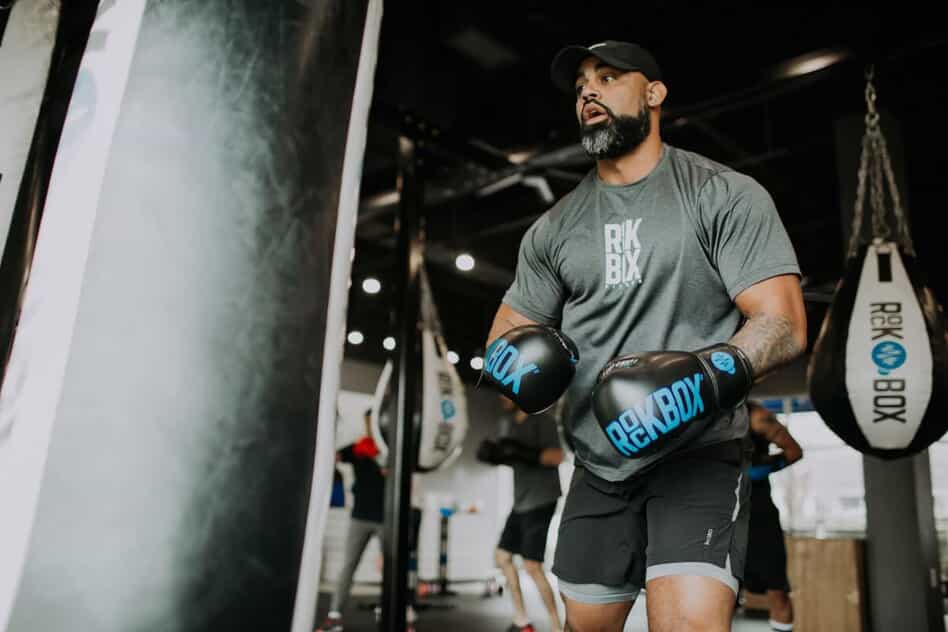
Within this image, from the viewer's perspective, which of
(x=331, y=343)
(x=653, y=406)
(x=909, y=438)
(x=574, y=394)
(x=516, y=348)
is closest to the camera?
(x=331, y=343)

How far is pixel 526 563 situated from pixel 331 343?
4281 millimetres

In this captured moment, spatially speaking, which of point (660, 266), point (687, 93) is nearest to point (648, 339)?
point (660, 266)

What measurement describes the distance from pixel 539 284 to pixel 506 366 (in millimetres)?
401

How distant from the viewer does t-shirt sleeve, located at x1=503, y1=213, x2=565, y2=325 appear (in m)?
1.74

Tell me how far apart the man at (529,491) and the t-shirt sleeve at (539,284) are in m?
2.88

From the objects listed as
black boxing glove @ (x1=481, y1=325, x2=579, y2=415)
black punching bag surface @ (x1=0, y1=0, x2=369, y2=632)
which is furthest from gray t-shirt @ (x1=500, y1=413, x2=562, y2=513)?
black punching bag surface @ (x1=0, y1=0, x2=369, y2=632)

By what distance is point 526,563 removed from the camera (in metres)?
4.67

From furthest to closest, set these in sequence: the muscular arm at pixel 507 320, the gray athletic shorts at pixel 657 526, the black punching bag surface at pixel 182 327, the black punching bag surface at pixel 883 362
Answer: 1. the black punching bag surface at pixel 883 362
2. the muscular arm at pixel 507 320
3. the gray athletic shorts at pixel 657 526
4. the black punching bag surface at pixel 182 327

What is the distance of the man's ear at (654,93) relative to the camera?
5.51 feet

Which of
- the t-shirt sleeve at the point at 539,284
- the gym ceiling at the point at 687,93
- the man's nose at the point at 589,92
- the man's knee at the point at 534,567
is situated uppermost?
the gym ceiling at the point at 687,93

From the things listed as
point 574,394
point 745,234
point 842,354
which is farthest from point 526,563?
point 745,234

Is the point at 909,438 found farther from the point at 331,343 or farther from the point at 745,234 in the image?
the point at 331,343

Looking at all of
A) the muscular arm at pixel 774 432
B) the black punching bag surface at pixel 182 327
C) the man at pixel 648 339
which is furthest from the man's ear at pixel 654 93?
the muscular arm at pixel 774 432

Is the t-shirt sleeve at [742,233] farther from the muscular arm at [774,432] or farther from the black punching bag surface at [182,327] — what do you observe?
the muscular arm at [774,432]
